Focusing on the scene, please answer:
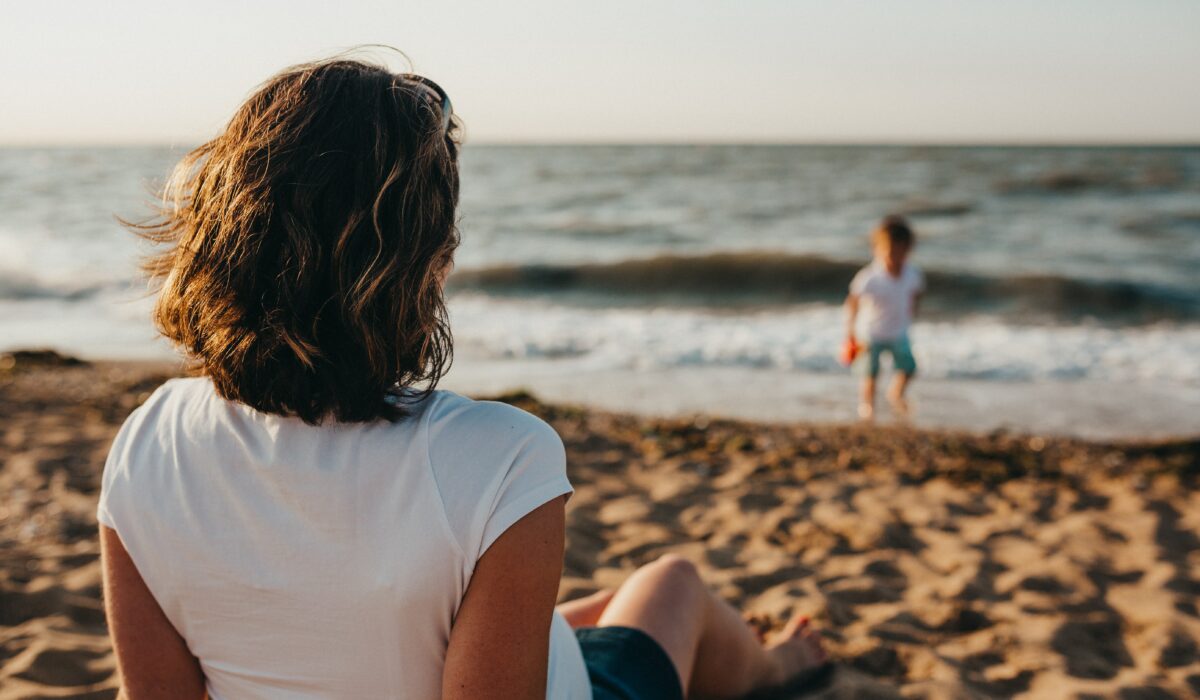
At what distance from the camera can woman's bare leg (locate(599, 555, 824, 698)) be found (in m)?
2.06

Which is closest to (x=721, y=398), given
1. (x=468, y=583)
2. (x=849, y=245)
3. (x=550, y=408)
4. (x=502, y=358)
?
(x=550, y=408)

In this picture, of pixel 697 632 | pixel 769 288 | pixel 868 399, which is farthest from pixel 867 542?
pixel 769 288

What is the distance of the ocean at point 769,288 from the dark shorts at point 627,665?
1185 mm

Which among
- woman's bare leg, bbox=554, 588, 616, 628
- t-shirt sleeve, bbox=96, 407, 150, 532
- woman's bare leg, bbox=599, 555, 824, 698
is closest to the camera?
t-shirt sleeve, bbox=96, 407, 150, 532

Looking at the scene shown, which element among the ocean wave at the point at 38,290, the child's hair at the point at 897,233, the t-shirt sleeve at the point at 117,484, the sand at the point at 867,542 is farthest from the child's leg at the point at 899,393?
the ocean wave at the point at 38,290

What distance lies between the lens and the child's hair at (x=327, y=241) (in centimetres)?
115

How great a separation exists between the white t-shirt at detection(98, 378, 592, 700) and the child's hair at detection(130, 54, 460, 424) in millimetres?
61

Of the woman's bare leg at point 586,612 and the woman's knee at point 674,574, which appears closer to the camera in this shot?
the woman's knee at point 674,574

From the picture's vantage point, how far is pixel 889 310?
6.68m

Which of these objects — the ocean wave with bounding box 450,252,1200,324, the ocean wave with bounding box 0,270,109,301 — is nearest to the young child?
the ocean wave with bounding box 450,252,1200,324

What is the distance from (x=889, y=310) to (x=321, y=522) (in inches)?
237

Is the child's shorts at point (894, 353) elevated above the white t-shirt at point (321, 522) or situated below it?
below

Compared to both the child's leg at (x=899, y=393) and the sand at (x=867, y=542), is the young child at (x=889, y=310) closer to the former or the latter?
the child's leg at (x=899, y=393)

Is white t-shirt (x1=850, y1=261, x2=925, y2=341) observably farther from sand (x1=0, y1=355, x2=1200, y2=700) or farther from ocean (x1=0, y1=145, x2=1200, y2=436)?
sand (x1=0, y1=355, x2=1200, y2=700)
